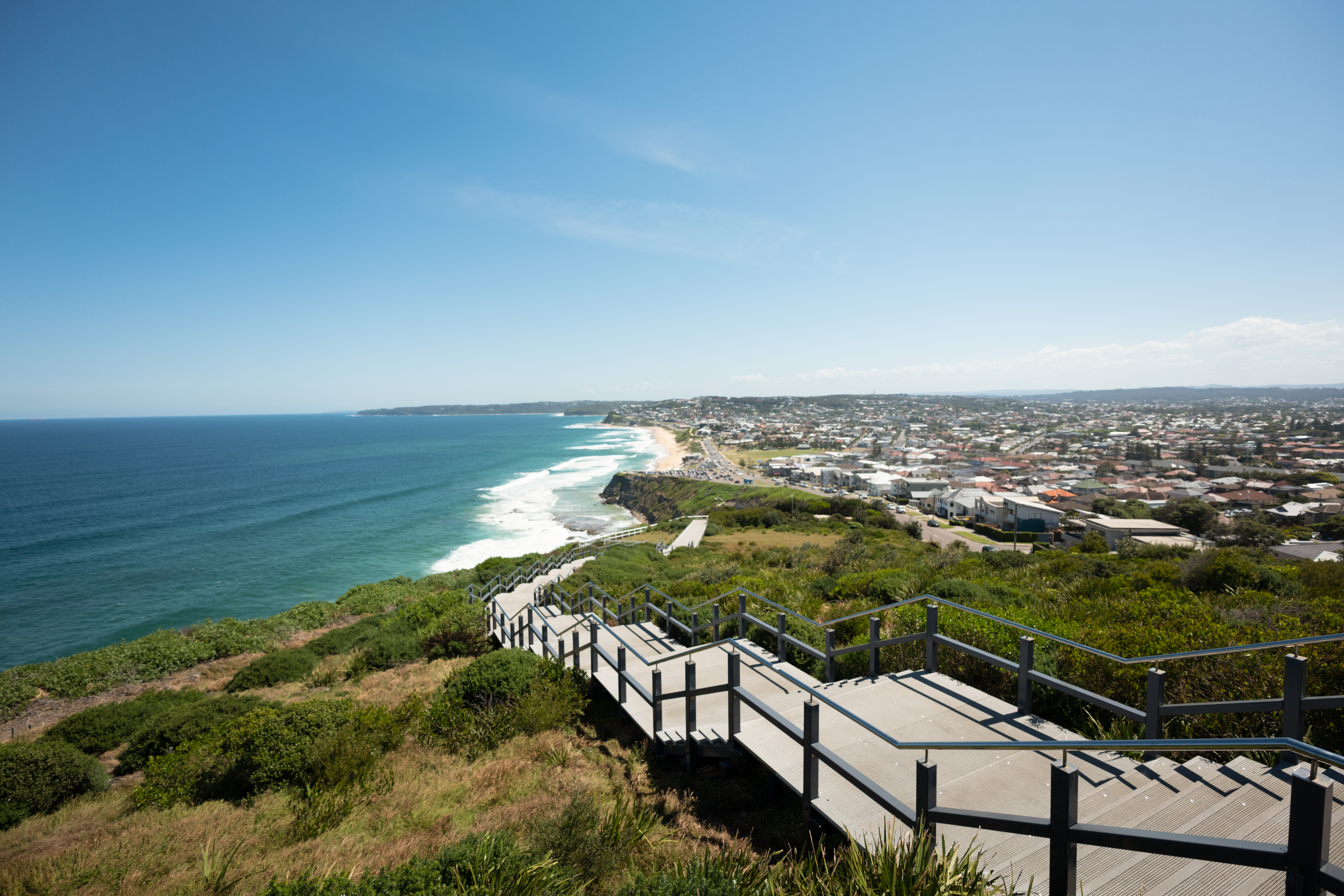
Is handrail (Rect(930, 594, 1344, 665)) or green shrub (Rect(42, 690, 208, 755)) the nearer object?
handrail (Rect(930, 594, 1344, 665))

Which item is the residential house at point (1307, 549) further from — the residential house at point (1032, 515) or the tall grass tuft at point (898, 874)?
the tall grass tuft at point (898, 874)

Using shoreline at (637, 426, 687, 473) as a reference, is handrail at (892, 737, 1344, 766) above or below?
above

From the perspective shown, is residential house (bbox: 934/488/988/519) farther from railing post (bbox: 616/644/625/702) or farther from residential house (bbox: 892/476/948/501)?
railing post (bbox: 616/644/625/702)

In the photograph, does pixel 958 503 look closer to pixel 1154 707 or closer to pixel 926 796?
pixel 1154 707

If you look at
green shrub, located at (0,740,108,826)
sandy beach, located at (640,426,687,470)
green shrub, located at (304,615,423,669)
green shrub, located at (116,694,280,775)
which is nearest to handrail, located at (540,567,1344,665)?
green shrub, located at (116,694,280,775)

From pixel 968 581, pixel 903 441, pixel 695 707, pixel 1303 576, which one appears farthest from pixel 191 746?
pixel 903 441

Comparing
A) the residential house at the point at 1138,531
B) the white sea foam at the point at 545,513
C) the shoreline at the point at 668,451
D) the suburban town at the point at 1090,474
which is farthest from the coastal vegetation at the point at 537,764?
the shoreline at the point at 668,451

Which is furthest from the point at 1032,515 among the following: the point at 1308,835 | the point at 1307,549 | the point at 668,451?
the point at 668,451

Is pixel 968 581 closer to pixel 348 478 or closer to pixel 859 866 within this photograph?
pixel 859 866
